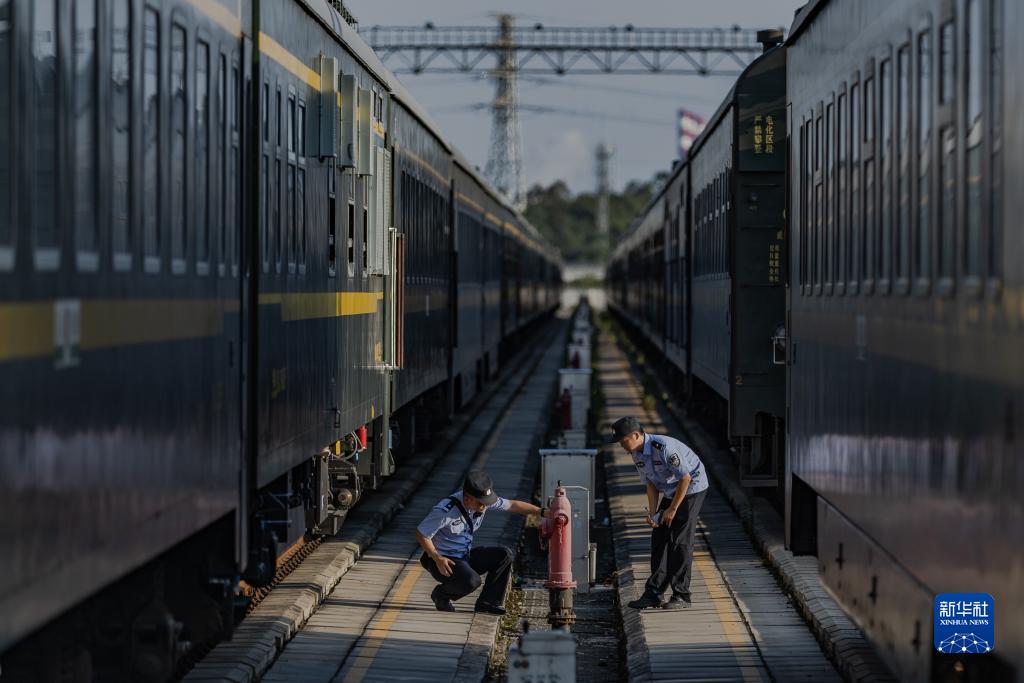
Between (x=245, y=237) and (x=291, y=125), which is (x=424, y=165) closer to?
(x=291, y=125)

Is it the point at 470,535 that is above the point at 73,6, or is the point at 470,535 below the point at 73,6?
below

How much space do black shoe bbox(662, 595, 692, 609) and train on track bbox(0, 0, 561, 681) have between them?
257 centimetres

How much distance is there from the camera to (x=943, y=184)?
629 cm

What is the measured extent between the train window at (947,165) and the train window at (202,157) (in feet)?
11.2

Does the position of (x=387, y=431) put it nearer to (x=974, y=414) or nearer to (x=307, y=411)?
(x=307, y=411)

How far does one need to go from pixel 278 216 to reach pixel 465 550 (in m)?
2.87

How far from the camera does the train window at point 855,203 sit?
8.28 meters

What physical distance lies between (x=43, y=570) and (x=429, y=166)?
14531 mm

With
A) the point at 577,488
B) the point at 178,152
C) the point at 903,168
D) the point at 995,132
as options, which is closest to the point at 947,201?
the point at 995,132

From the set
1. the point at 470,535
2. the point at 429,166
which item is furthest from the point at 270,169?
the point at 429,166

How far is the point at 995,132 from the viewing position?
553 centimetres

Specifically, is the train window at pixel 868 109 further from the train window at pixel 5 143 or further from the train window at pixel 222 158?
the train window at pixel 5 143

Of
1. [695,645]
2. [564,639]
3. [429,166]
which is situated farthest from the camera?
[429,166]

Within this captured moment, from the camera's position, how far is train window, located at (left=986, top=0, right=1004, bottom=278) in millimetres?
5477
